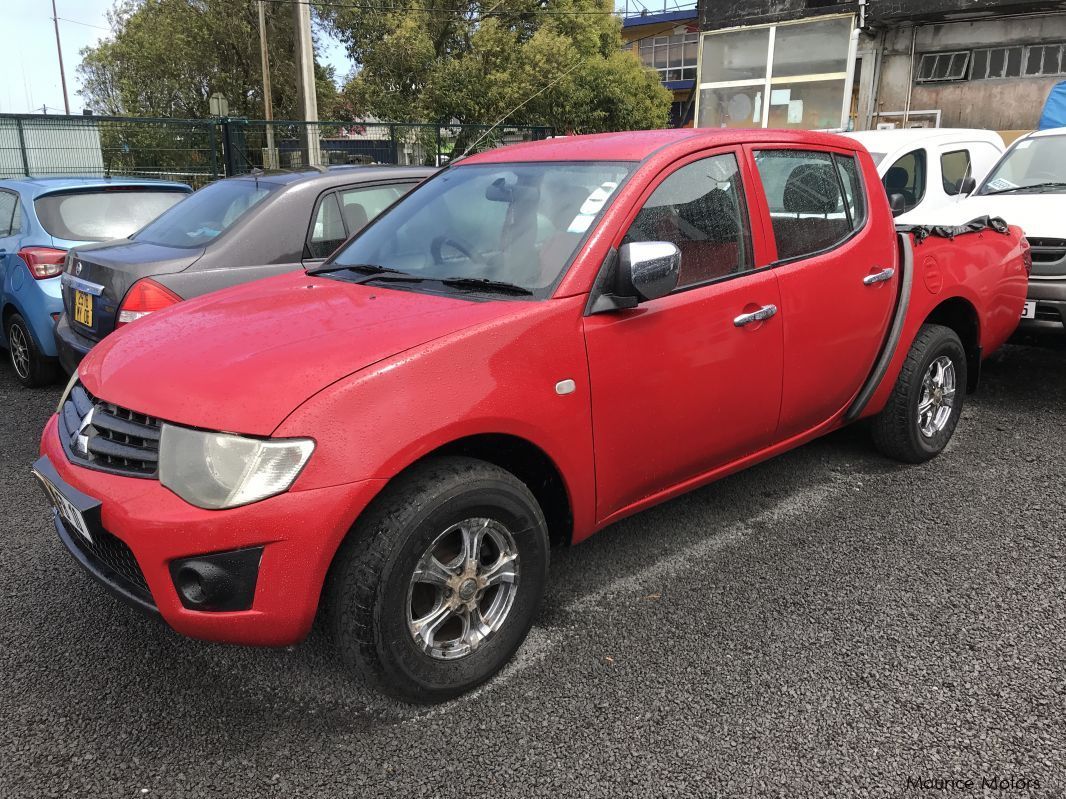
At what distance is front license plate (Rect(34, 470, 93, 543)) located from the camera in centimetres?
241

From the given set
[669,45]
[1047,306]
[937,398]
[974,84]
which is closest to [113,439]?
[937,398]

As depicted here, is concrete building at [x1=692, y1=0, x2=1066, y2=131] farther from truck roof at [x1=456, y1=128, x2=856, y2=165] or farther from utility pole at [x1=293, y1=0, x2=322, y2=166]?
truck roof at [x1=456, y1=128, x2=856, y2=165]

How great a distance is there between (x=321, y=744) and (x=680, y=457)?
157 cm

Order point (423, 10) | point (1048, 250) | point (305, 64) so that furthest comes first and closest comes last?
point (423, 10), point (305, 64), point (1048, 250)

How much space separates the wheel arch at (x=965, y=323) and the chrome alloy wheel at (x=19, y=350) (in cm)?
595

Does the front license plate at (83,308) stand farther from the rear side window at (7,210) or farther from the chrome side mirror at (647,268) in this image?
the chrome side mirror at (647,268)

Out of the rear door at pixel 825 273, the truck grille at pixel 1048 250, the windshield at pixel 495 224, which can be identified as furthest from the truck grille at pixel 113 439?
the truck grille at pixel 1048 250

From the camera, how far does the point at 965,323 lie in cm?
468

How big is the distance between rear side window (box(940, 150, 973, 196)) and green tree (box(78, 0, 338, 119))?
92.2 ft

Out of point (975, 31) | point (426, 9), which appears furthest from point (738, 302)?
point (426, 9)

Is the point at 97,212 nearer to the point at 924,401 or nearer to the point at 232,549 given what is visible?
the point at 232,549

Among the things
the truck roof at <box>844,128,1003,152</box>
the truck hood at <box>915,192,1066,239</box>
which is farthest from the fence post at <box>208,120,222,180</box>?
the truck hood at <box>915,192,1066,239</box>

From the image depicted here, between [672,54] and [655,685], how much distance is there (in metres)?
52.9

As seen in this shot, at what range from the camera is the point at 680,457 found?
3158mm
